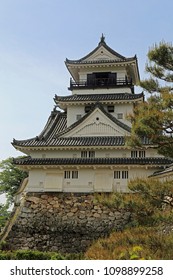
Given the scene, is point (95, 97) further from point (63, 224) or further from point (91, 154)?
point (63, 224)

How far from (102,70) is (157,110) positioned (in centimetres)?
1273

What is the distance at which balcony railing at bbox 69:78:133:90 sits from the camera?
20266 mm

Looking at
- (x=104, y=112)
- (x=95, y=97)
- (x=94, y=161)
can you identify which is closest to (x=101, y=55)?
(x=95, y=97)

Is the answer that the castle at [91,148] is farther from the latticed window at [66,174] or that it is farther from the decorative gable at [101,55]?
the decorative gable at [101,55]

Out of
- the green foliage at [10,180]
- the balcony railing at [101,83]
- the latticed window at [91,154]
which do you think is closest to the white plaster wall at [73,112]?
the balcony railing at [101,83]

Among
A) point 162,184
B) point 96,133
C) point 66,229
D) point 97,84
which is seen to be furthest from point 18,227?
point 162,184

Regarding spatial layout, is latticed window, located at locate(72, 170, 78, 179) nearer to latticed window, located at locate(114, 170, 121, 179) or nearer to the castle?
the castle

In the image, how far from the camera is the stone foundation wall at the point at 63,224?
16578 millimetres

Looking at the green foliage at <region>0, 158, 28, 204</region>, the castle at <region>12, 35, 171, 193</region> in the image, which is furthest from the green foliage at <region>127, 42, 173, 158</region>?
the green foliage at <region>0, 158, 28, 204</region>

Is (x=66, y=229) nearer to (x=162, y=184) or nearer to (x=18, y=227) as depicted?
(x=18, y=227)

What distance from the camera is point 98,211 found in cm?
1695

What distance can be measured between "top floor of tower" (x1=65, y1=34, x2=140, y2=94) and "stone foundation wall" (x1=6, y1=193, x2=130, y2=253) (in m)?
6.51

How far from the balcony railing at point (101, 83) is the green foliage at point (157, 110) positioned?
10.5 m
